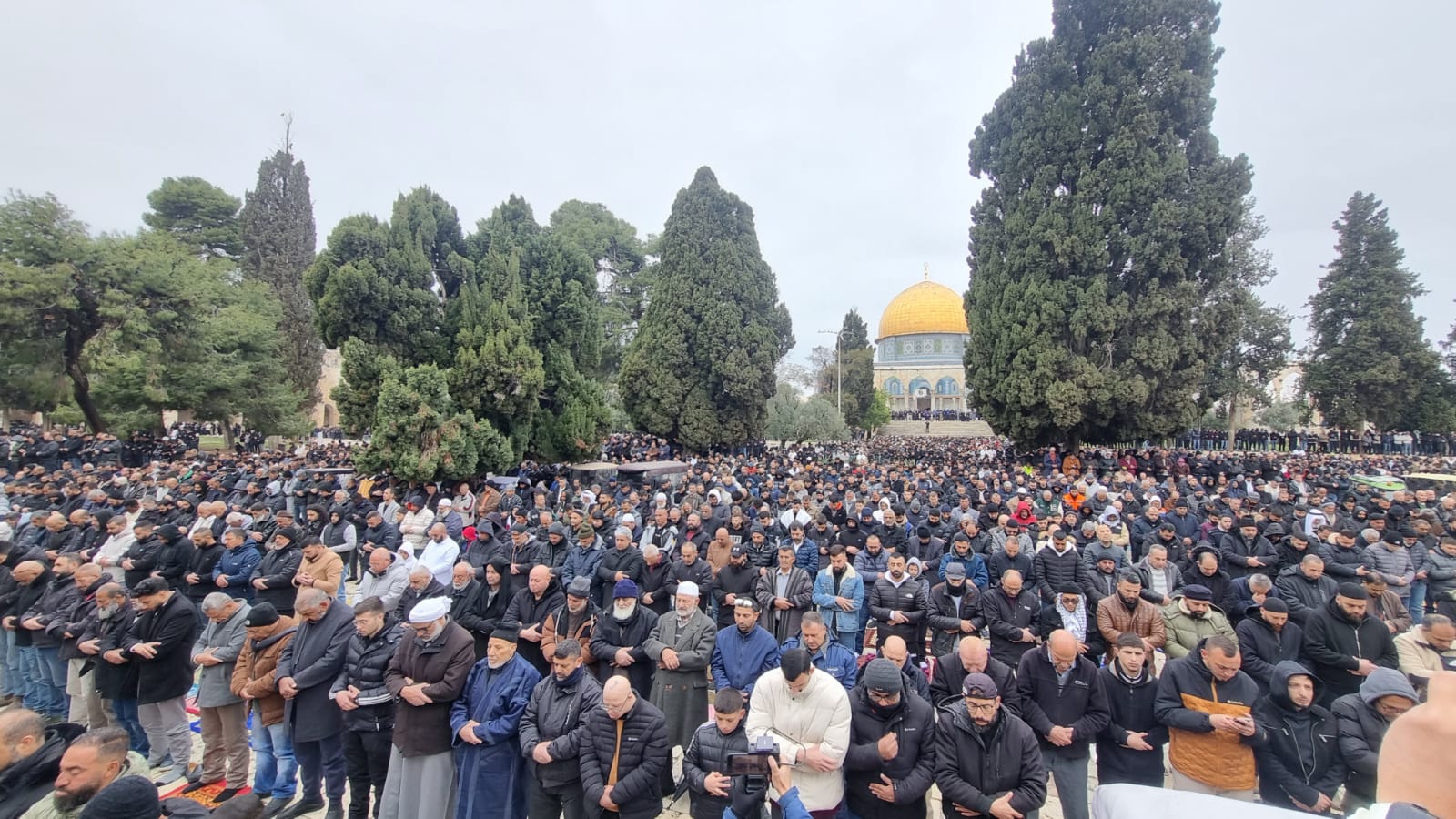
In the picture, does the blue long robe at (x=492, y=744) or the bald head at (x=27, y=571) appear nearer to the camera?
the blue long robe at (x=492, y=744)

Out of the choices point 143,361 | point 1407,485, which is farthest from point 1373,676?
point 143,361

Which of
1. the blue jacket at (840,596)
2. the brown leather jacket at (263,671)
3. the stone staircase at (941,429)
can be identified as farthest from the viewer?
the stone staircase at (941,429)

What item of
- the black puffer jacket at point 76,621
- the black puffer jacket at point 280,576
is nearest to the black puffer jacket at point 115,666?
the black puffer jacket at point 76,621

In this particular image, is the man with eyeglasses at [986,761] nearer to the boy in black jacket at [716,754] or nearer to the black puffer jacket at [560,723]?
the boy in black jacket at [716,754]

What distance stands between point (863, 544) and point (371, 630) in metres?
5.81

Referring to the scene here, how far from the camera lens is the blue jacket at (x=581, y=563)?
6.65 meters

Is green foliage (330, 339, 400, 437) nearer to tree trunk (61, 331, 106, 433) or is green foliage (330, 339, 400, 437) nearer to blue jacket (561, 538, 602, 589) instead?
blue jacket (561, 538, 602, 589)

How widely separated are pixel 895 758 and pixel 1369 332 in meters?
37.8

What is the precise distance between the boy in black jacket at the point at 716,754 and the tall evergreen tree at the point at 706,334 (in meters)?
20.5

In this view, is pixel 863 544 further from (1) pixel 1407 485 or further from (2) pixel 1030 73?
(2) pixel 1030 73

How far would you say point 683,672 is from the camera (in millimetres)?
4902

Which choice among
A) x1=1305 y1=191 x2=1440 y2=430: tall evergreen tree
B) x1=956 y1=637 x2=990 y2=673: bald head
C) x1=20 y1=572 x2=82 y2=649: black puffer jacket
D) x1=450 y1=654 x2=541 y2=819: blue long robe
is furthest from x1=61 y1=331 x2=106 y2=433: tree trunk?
x1=1305 y1=191 x2=1440 y2=430: tall evergreen tree

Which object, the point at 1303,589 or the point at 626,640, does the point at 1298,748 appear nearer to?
the point at 1303,589

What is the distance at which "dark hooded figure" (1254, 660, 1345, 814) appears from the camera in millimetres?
3750
